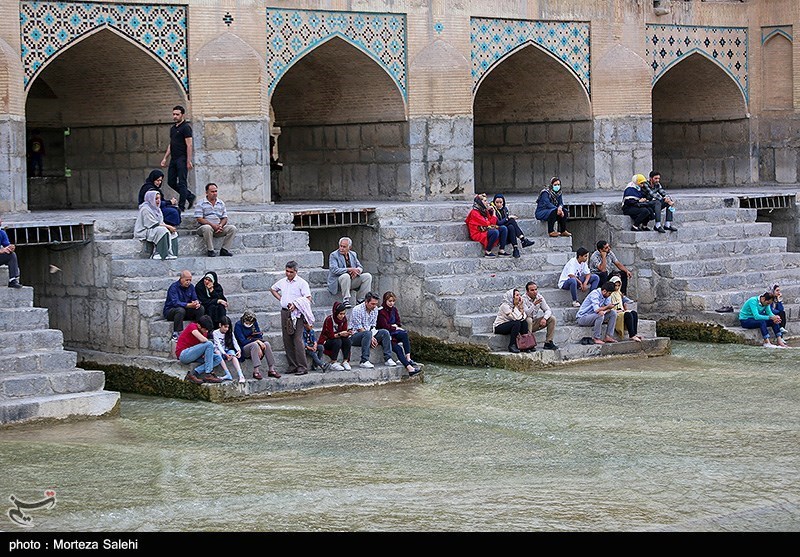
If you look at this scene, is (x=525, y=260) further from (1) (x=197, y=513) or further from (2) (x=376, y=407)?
(1) (x=197, y=513)

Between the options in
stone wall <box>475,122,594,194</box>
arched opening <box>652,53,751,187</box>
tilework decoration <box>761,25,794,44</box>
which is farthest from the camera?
arched opening <box>652,53,751,187</box>

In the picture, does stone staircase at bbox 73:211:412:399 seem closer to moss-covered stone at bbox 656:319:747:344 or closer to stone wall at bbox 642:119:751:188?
moss-covered stone at bbox 656:319:747:344

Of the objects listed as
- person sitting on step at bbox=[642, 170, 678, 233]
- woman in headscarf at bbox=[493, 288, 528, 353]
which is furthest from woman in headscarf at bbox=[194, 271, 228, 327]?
person sitting on step at bbox=[642, 170, 678, 233]

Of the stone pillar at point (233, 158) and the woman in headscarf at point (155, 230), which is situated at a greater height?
the stone pillar at point (233, 158)

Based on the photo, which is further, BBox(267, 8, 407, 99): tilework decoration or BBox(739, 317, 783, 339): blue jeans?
BBox(267, 8, 407, 99): tilework decoration

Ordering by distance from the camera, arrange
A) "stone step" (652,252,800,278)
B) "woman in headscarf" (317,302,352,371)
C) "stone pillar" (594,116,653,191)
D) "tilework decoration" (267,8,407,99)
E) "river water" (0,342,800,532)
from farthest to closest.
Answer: "stone pillar" (594,116,653,191) < "tilework decoration" (267,8,407,99) < "stone step" (652,252,800,278) < "woman in headscarf" (317,302,352,371) < "river water" (0,342,800,532)

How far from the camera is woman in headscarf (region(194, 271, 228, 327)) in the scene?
45.6 ft

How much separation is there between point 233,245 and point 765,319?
579 centimetres

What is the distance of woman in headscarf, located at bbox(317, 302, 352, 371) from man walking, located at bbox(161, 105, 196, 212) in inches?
151

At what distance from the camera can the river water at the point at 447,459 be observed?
9.66m

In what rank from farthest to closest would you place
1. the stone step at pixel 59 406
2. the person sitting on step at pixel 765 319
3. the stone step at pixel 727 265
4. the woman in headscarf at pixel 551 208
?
the stone step at pixel 727 265 → the woman in headscarf at pixel 551 208 → the person sitting on step at pixel 765 319 → the stone step at pixel 59 406

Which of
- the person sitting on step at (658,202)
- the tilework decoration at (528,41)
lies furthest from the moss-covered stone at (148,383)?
the tilework decoration at (528,41)

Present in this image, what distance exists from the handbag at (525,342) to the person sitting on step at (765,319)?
112 inches

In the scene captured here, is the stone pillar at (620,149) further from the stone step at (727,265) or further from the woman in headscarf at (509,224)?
the woman in headscarf at (509,224)
